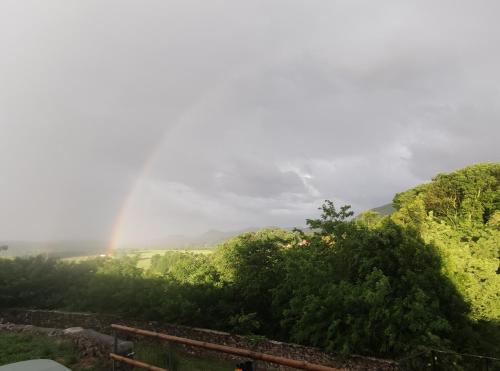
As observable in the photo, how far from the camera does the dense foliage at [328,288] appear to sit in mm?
16062

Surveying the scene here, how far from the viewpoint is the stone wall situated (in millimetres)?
15936

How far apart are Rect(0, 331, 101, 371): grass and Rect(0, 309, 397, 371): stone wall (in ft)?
30.1

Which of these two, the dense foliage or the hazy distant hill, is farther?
the hazy distant hill

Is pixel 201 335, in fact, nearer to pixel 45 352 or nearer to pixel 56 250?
pixel 45 352

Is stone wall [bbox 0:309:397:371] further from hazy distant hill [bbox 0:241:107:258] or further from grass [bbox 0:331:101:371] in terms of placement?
grass [bbox 0:331:101:371]

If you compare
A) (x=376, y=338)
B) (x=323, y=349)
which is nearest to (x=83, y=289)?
(x=323, y=349)

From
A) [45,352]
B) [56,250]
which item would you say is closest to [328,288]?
[45,352]

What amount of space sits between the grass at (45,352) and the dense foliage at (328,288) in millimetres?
9570

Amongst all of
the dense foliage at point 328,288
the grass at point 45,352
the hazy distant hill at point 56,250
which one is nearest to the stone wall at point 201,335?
the dense foliage at point 328,288

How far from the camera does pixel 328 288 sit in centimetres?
1809

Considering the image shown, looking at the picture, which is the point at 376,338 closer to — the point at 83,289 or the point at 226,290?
the point at 226,290

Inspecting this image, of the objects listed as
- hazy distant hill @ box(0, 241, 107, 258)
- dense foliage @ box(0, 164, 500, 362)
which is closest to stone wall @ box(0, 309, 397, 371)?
dense foliage @ box(0, 164, 500, 362)

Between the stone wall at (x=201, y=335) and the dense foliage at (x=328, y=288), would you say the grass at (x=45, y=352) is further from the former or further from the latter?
the dense foliage at (x=328, y=288)

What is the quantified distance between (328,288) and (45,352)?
40.2 ft
